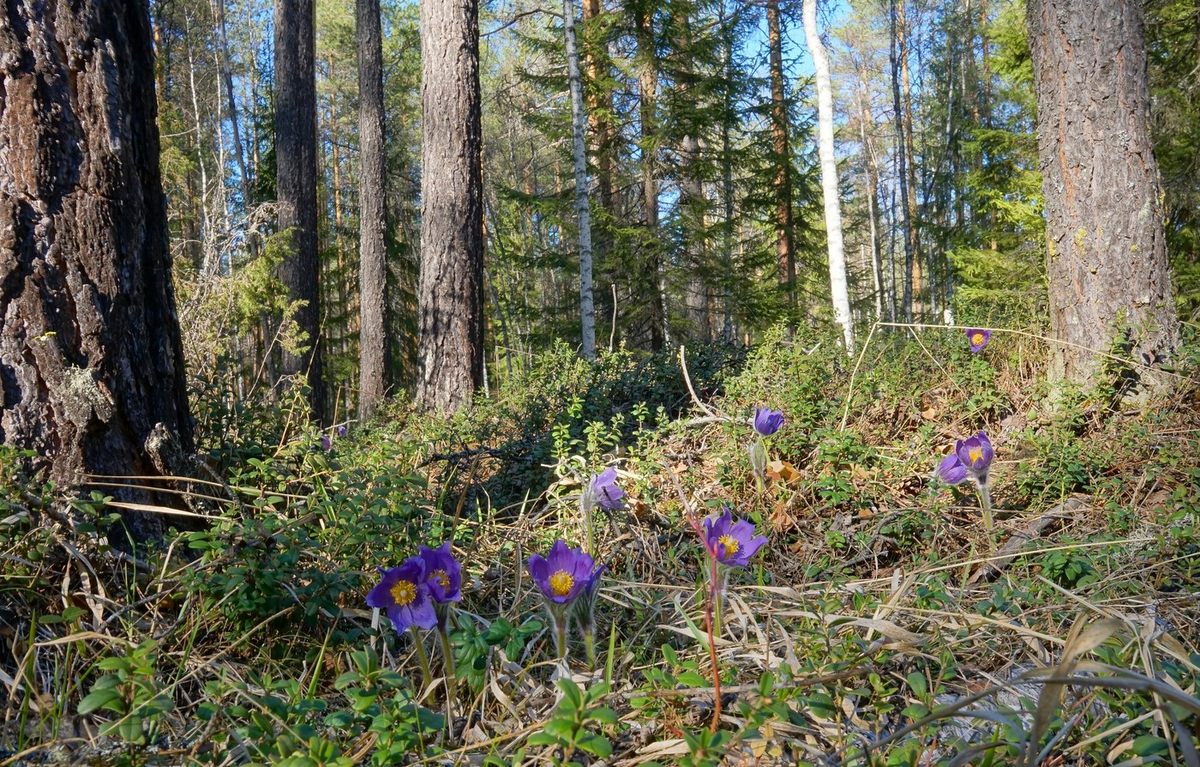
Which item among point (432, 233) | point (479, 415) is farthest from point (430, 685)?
point (432, 233)

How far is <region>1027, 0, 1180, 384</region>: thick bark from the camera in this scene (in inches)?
144

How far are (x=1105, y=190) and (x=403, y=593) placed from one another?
4.07m

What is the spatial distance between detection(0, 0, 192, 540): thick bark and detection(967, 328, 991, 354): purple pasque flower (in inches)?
151

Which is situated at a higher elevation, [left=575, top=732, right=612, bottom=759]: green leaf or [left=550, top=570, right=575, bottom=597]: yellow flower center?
[left=550, top=570, right=575, bottom=597]: yellow flower center

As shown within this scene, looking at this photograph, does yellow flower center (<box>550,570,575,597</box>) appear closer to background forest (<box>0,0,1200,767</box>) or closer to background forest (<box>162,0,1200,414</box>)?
background forest (<box>0,0,1200,767</box>)

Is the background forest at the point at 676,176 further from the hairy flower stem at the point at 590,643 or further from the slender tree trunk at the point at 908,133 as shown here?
the hairy flower stem at the point at 590,643

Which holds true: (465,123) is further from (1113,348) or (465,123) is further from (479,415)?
(1113,348)

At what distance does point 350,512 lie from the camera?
2.08 metres

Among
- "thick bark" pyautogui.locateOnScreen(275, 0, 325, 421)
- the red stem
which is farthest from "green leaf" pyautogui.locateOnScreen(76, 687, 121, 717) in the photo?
"thick bark" pyautogui.locateOnScreen(275, 0, 325, 421)

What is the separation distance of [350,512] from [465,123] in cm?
518

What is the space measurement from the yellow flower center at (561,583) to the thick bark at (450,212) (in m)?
4.93

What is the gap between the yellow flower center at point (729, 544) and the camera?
1.61 m

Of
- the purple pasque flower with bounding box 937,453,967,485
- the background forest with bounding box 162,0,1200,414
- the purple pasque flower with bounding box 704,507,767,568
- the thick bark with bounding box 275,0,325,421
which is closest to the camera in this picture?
the purple pasque flower with bounding box 704,507,767,568

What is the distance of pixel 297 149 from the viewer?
375 inches
